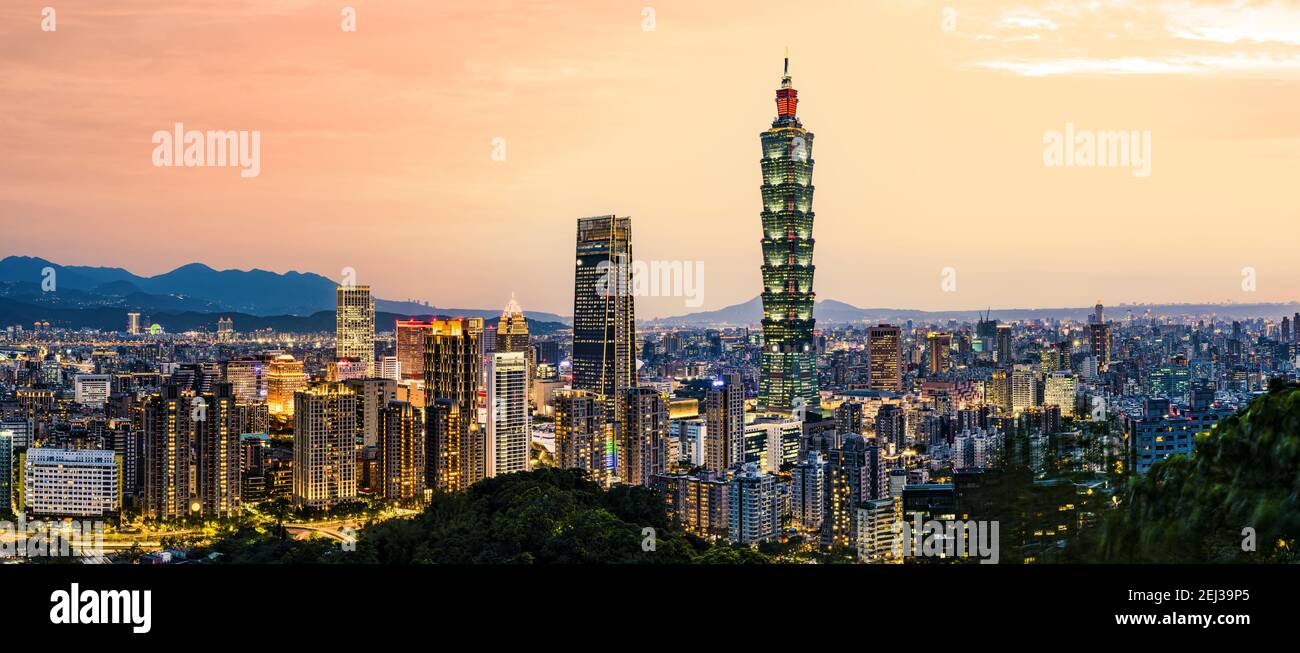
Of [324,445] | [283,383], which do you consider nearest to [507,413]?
[283,383]

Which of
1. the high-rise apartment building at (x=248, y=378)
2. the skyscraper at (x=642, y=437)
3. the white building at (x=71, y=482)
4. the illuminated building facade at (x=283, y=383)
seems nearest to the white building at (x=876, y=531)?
the skyscraper at (x=642, y=437)

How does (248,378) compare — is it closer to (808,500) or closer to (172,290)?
(172,290)

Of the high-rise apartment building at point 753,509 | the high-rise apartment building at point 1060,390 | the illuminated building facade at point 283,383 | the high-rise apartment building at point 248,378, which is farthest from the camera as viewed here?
the illuminated building facade at point 283,383

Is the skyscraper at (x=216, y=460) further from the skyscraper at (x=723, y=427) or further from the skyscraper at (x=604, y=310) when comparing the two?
the skyscraper at (x=723, y=427)

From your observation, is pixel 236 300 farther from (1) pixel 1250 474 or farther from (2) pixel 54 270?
(1) pixel 1250 474
